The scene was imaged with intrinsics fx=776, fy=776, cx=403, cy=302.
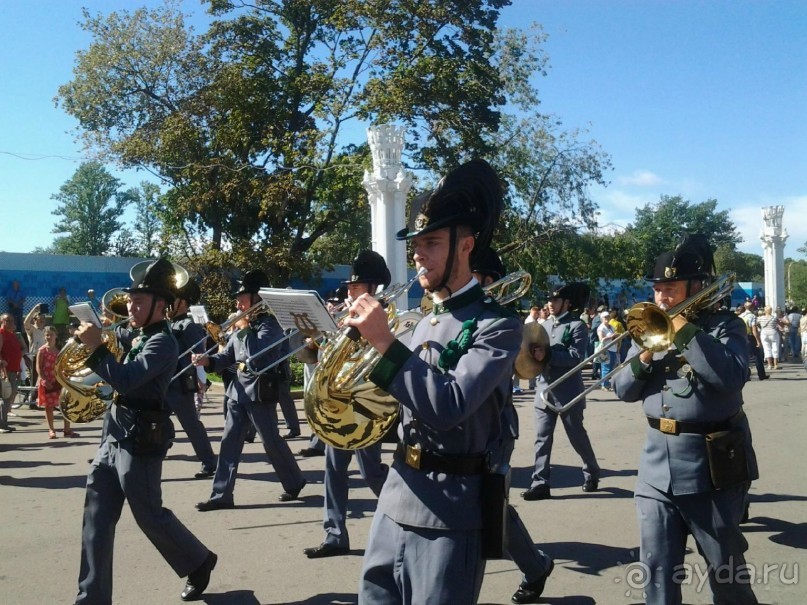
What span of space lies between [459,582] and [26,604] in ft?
11.0

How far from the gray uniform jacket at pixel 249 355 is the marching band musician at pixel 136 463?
2327 millimetres

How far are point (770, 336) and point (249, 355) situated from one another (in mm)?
17168

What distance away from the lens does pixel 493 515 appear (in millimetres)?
2652

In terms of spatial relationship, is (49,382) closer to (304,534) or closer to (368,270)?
(304,534)

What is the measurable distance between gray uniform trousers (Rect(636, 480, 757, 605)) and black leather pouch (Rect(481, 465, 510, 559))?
53.4 inches

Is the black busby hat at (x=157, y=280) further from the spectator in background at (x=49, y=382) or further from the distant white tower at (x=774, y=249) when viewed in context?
the distant white tower at (x=774, y=249)

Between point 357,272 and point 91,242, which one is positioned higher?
point 91,242

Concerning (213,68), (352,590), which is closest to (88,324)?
(352,590)

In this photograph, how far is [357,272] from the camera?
6.08 metres

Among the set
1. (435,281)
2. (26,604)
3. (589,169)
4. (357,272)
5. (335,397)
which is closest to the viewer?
(435,281)

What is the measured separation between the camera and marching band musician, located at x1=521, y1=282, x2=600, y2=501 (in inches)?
282

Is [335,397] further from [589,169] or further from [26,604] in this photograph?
[589,169]

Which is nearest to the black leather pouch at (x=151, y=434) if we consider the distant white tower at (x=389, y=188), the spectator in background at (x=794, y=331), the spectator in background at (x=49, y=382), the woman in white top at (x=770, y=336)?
the spectator in background at (x=49, y=382)
